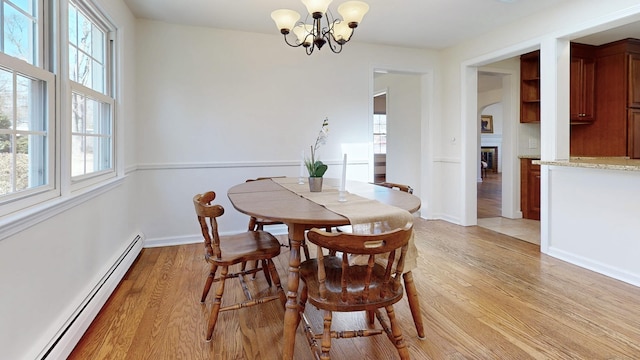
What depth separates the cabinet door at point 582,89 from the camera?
168 inches

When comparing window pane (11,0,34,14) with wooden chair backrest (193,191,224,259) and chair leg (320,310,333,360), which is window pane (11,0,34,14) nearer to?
wooden chair backrest (193,191,224,259)

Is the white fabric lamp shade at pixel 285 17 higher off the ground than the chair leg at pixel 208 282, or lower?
higher

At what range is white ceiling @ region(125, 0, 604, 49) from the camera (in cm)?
308

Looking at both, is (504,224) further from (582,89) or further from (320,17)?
(320,17)

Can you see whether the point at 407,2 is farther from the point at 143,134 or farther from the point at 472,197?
the point at 143,134

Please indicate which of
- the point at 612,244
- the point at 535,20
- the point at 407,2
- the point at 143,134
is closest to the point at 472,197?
the point at 612,244

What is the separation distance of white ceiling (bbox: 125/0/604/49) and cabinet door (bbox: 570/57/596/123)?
4.68ft

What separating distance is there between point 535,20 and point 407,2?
4.35 ft

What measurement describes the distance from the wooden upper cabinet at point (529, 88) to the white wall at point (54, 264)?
15.3ft

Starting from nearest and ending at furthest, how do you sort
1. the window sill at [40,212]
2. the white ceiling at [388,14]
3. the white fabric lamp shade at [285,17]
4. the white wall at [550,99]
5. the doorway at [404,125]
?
the window sill at [40,212], the white fabric lamp shade at [285,17], the white wall at [550,99], the white ceiling at [388,14], the doorway at [404,125]

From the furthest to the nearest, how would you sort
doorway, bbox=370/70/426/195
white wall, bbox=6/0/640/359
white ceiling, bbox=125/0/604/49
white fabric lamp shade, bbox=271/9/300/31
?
doorway, bbox=370/70/426/195
white ceiling, bbox=125/0/604/49
white wall, bbox=6/0/640/359
white fabric lamp shade, bbox=271/9/300/31

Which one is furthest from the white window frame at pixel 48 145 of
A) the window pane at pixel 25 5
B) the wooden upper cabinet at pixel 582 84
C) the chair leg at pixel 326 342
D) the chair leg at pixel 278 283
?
the wooden upper cabinet at pixel 582 84

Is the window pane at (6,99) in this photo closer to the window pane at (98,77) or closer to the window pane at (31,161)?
the window pane at (31,161)

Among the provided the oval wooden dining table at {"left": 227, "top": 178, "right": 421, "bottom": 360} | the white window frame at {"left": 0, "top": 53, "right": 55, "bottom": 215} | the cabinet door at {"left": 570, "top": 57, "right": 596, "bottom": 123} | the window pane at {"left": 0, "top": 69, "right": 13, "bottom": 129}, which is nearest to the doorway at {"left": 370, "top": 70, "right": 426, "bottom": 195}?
the cabinet door at {"left": 570, "top": 57, "right": 596, "bottom": 123}
